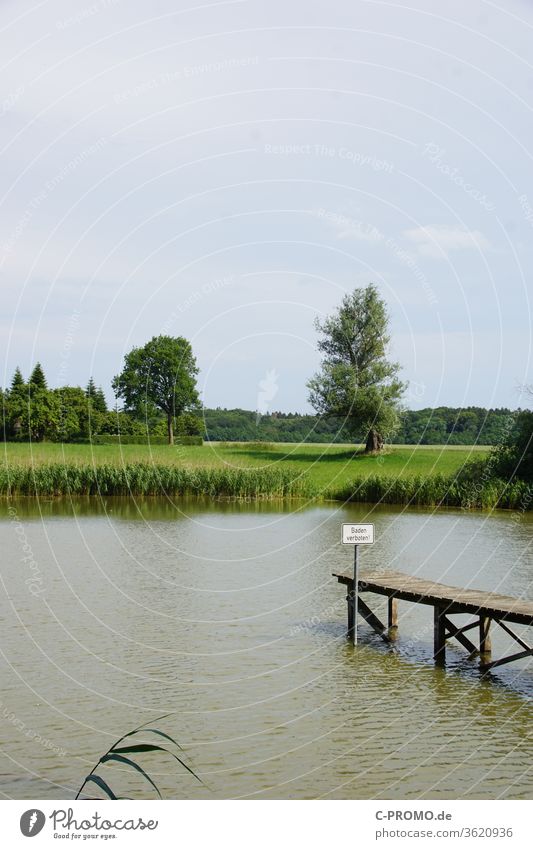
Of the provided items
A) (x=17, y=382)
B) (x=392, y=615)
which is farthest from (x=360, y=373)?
(x=392, y=615)

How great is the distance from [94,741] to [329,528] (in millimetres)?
24217

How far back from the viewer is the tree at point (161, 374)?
194ft

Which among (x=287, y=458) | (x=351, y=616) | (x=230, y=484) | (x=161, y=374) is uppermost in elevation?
(x=161, y=374)

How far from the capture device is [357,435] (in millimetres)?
63062

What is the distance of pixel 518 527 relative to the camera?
35.2 metres

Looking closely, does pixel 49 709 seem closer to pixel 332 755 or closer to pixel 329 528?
pixel 332 755

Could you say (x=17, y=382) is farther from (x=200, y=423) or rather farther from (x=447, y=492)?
(x=447, y=492)

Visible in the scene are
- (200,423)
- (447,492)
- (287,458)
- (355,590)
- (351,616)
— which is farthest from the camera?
(200,423)

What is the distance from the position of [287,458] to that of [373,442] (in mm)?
6069

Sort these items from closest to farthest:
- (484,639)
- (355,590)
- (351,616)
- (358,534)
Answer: (484,639), (358,534), (355,590), (351,616)

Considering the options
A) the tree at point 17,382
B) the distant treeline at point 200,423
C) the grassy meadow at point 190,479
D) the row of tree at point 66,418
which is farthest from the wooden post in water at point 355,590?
the tree at point 17,382

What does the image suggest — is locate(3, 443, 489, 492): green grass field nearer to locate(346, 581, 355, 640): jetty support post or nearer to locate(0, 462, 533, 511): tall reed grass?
locate(0, 462, 533, 511): tall reed grass

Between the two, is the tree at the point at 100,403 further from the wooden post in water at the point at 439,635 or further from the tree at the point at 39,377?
the wooden post in water at the point at 439,635
